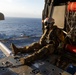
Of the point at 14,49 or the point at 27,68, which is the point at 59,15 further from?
the point at 27,68

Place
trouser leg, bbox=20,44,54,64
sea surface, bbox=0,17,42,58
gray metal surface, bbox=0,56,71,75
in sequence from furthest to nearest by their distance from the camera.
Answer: sea surface, bbox=0,17,42,58, trouser leg, bbox=20,44,54,64, gray metal surface, bbox=0,56,71,75

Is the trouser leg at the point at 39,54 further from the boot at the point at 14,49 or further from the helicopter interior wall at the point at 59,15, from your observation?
the helicopter interior wall at the point at 59,15

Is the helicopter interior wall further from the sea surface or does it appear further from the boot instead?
the boot

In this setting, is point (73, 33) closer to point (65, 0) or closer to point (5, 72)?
point (65, 0)

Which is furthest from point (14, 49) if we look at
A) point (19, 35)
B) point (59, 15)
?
point (19, 35)

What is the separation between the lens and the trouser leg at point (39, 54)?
657 cm

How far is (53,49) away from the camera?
7.64m

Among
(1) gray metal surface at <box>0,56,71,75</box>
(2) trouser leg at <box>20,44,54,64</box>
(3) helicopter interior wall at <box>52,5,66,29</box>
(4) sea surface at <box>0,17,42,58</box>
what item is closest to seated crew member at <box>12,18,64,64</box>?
(2) trouser leg at <box>20,44,54,64</box>

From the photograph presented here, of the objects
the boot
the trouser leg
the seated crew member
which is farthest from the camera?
the seated crew member

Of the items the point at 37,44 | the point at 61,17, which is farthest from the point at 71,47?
the point at 61,17

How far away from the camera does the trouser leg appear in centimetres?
657

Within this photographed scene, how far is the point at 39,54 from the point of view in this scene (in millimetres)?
7078

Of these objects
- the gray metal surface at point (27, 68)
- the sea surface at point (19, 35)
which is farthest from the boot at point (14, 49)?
the sea surface at point (19, 35)

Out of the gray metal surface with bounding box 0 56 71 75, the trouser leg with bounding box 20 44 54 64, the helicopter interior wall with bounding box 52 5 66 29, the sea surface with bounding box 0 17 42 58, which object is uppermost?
the helicopter interior wall with bounding box 52 5 66 29
